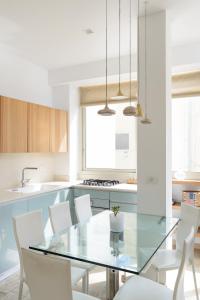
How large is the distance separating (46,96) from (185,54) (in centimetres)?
242

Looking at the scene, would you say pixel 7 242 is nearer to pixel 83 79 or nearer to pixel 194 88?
pixel 83 79

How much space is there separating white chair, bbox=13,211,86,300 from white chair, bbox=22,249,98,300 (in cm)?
58

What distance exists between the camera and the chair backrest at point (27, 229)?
82.0 inches

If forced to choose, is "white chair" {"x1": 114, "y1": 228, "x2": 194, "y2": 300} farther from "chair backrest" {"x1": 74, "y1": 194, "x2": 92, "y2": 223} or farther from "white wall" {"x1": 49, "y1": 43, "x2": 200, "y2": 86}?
"white wall" {"x1": 49, "y1": 43, "x2": 200, "y2": 86}

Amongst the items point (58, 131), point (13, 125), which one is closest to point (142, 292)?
point (13, 125)

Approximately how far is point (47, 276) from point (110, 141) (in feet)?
11.3

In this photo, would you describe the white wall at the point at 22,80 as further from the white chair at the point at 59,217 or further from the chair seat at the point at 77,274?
the chair seat at the point at 77,274

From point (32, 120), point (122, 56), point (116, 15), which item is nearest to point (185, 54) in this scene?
point (122, 56)

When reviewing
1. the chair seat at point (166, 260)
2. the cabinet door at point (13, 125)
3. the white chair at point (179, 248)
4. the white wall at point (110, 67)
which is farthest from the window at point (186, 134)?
the cabinet door at point (13, 125)

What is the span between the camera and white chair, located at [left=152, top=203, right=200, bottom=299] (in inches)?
88.3

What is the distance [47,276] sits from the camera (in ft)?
4.56

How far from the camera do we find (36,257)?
54.2 inches

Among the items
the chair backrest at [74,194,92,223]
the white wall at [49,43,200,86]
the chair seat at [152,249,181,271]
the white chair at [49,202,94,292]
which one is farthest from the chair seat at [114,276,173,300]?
the white wall at [49,43,200,86]

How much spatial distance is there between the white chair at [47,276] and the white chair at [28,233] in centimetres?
58
